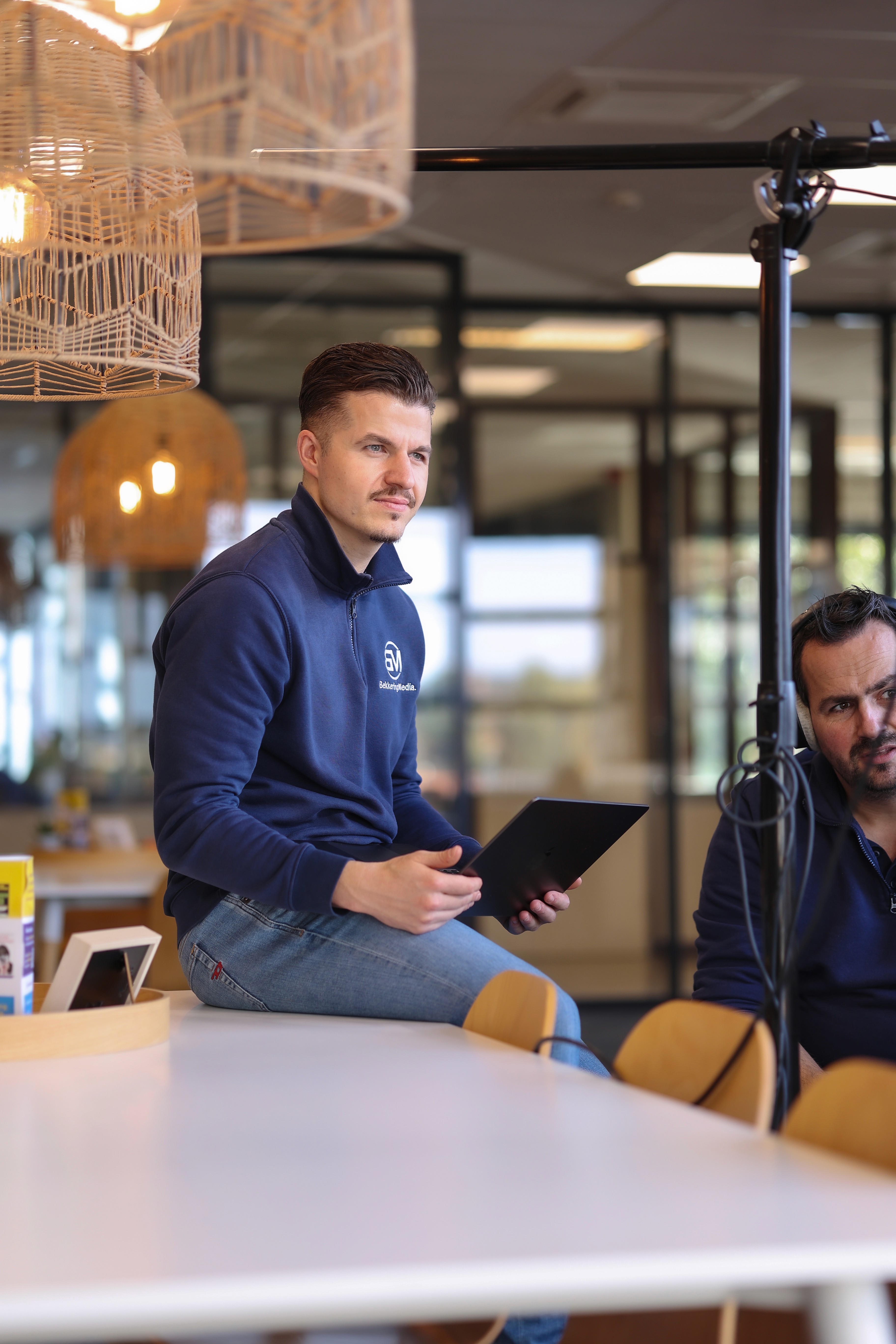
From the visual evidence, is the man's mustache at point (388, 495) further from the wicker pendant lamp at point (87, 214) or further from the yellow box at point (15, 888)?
the yellow box at point (15, 888)

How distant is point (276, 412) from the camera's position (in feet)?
21.4

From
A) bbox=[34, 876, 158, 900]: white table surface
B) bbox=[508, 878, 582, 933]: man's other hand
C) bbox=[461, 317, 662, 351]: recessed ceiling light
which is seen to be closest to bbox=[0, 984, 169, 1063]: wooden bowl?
bbox=[508, 878, 582, 933]: man's other hand

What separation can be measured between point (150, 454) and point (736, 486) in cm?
332

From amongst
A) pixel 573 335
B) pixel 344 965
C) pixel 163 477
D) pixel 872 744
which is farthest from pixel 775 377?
pixel 573 335

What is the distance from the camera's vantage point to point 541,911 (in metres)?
2.27

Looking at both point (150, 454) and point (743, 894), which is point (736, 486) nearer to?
point (150, 454)

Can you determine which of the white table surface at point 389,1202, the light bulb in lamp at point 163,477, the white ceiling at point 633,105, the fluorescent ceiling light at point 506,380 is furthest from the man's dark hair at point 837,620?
the fluorescent ceiling light at point 506,380

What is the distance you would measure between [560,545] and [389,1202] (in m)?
6.00

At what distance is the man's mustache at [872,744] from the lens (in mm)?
2395

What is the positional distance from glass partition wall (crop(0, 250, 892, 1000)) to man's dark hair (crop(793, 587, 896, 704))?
13.1 feet

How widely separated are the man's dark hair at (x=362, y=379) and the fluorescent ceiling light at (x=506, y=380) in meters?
4.64

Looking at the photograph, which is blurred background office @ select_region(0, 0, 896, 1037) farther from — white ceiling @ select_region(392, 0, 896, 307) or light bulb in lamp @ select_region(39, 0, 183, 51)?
light bulb in lamp @ select_region(39, 0, 183, 51)

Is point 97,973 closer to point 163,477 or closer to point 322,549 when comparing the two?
point 322,549

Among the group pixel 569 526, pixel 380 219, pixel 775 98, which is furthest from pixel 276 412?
pixel 380 219
